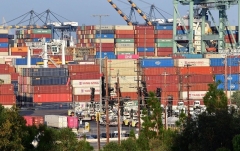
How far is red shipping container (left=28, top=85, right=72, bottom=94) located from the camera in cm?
6519

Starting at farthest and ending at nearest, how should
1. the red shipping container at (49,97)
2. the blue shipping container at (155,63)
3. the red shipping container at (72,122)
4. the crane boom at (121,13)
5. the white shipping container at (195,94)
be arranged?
the crane boom at (121,13) < the blue shipping container at (155,63) < the red shipping container at (49,97) < the white shipping container at (195,94) < the red shipping container at (72,122)

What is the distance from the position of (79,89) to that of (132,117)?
10.4 metres

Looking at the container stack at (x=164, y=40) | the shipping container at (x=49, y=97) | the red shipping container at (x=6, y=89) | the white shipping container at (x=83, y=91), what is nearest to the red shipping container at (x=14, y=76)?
the shipping container at (x=49, y=97)

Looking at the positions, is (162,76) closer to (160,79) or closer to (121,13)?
(160,79)

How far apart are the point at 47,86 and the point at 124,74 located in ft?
23.3

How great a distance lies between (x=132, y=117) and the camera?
5734cm

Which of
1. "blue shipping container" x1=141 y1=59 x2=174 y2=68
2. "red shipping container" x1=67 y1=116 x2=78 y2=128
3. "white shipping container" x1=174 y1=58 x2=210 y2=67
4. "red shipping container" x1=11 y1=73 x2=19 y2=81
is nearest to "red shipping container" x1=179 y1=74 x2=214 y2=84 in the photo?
"white shipping container" x1=174 y1=58 x2=210 y2=67

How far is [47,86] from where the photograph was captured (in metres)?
65.4

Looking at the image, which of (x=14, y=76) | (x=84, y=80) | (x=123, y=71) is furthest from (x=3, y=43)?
(x=84, y=80)

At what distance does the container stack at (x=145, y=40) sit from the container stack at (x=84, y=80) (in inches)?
1216

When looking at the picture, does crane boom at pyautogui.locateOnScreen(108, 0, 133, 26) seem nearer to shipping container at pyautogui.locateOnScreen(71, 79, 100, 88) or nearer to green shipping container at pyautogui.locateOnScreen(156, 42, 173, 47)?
green shipping container at pyautogui.locateOnScreen(156, 42, 173, 47)

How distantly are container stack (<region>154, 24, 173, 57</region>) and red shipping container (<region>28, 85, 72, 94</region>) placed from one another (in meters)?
34.1

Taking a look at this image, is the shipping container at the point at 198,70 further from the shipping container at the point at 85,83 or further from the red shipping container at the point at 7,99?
the red shipping container at the point at 7,99

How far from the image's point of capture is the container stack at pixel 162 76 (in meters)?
65.3
